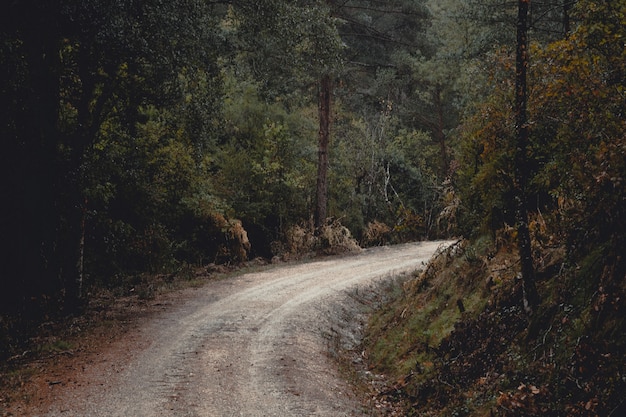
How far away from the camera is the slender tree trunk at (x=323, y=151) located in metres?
23.2

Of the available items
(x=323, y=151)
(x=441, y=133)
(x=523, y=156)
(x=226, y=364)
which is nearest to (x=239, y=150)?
(x=323, y=151)

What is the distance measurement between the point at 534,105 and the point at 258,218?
53.1 feet

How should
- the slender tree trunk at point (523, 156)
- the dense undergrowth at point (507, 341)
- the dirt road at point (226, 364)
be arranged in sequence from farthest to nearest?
1. the dirt road at point (226, 364)
2. the slender tree trunk at point (523, 156)
3. the dense undergrowth at point (507, 341)

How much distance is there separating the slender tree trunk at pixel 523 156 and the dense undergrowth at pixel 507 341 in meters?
0.27

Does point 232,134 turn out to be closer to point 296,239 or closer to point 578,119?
point 296,239

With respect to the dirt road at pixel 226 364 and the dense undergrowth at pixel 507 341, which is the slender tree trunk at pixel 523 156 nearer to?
the dense undergrowth at pixel 507 341

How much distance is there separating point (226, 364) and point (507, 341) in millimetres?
4768

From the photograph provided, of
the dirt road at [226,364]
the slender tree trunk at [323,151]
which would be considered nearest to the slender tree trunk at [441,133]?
the slender tree trunk at [323,151]

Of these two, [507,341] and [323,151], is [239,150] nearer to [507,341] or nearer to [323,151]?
[323,151]

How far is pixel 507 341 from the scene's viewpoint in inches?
304

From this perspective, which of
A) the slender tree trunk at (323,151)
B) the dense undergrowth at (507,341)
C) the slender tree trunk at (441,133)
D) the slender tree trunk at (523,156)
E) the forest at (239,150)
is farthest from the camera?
the slender tree trunk at (441,133)

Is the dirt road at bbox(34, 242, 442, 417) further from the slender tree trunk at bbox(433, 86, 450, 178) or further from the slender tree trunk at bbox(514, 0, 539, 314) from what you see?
the slender tree trunk at bbox(433, 86, 450, 178)

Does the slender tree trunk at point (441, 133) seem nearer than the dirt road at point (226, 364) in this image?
No

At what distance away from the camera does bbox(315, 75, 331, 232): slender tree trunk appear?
2322 centimetres
